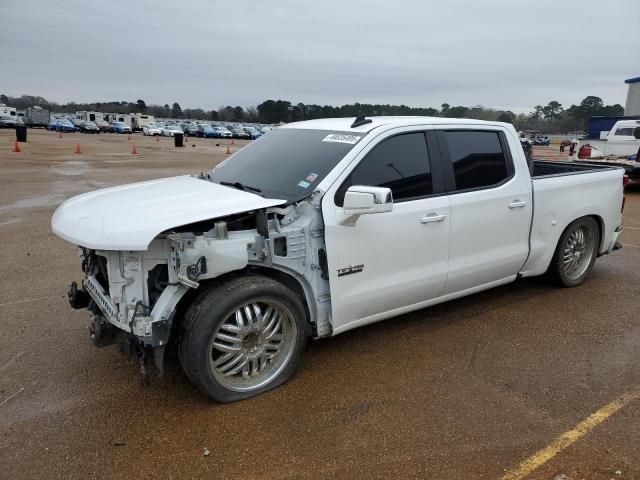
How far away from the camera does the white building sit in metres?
33.2

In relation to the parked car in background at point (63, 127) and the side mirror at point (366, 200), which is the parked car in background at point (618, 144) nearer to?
the side mirror at point (366, 200)

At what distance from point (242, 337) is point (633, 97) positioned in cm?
3800

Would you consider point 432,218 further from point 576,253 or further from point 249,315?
point 576,253

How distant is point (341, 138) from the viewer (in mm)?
4035

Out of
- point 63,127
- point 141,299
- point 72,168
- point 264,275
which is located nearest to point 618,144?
point 264,275

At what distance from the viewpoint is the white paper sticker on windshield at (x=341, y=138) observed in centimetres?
391

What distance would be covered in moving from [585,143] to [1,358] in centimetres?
1750

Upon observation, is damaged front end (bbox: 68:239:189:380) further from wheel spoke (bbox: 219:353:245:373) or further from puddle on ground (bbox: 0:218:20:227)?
puddle on ground (bbox: 0:218:20:227)

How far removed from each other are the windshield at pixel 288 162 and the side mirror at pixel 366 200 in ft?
1.20

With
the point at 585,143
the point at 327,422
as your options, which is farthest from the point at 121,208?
the point at 585,143

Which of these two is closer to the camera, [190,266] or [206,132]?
[190,266]

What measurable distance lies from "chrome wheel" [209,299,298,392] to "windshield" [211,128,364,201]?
0.81 metres

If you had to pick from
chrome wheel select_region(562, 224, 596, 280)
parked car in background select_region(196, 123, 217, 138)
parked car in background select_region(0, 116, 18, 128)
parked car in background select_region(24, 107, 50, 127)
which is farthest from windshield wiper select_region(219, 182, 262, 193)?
parked car in background select_region(24, 107, 50, 127)

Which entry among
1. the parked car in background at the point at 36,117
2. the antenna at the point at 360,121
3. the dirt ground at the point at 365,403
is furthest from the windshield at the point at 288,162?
the parked car in background at the point at 36,117
